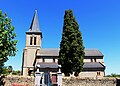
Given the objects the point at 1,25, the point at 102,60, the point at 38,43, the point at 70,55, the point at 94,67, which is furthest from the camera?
the point at 38,43

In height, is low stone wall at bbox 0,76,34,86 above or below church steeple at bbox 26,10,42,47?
below

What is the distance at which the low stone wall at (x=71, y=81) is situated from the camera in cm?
2623

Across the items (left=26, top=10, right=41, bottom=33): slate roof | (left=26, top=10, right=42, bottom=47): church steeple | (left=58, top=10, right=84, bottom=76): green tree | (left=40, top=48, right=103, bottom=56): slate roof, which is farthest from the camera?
(left=26, top=10, right=41, bottom=33): slate roof

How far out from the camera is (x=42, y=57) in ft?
207

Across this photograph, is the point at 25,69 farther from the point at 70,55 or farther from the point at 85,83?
the point at 85,83

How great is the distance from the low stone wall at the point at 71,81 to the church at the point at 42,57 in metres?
28.8

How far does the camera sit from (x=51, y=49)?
6750 cm

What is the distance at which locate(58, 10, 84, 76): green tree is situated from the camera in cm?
3516

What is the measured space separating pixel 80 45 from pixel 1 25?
55.7 feet

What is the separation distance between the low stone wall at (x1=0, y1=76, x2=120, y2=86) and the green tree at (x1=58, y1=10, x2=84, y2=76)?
24.0ft

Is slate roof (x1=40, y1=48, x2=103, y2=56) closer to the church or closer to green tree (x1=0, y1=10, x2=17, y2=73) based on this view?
the church

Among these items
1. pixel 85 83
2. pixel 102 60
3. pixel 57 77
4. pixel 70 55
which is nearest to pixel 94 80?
pixel 85 83

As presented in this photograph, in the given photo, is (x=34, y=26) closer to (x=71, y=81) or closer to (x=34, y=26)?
(x=34, y=26)

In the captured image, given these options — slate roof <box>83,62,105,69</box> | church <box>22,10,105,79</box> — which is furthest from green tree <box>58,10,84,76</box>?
slate roof <box>83,62,105,69</box>
